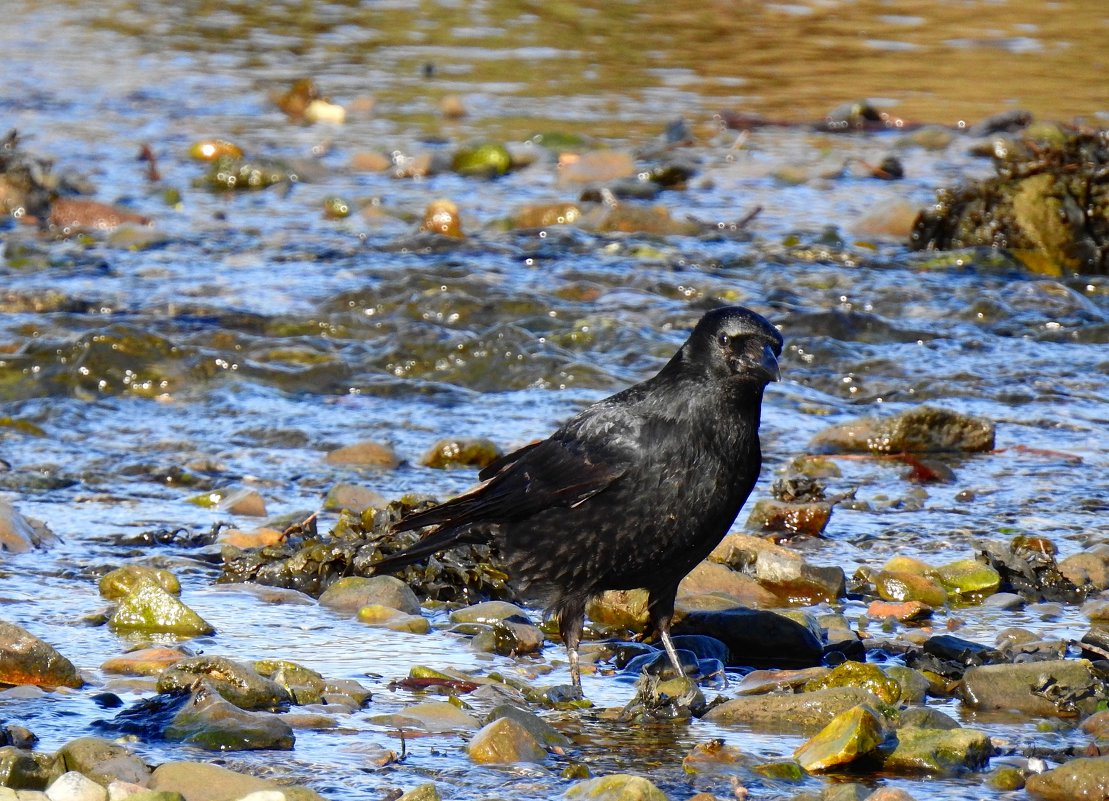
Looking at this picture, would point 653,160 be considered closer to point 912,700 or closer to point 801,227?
point 801,227

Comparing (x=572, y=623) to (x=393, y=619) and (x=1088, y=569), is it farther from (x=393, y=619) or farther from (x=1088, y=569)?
(x=1088, y=569)

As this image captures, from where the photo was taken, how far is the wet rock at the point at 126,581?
5.41 meters

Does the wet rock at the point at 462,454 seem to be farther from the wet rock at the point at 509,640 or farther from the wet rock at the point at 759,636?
the wet rock at the point at 759,636

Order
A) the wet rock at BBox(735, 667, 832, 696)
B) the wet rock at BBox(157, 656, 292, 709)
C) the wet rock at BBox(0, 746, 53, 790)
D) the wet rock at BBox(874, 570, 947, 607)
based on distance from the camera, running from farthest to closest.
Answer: the wet rock at BBox(874, 570, 947, 607) < the wet rock at BBox(735, 667, 832, 696) < the wet rock at BBox(157, 656, 292, 709) < the wet rock at BBox(0, 746, 53, 790)

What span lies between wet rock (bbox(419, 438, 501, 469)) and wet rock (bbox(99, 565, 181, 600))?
189cm

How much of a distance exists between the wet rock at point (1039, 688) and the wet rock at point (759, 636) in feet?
1.84

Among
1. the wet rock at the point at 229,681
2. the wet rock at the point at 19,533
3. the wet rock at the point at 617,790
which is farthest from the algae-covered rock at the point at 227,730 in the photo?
the wet rock at the point at 19,533

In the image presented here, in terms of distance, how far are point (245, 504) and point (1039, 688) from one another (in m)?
3.30

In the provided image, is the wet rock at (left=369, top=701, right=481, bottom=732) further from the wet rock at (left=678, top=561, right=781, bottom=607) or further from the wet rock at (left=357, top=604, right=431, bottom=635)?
the wet rock at (left=678, top=561, right=781, bottom=607)

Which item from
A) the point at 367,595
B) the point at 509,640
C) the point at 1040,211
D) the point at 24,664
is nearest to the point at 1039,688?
the point at 509,640

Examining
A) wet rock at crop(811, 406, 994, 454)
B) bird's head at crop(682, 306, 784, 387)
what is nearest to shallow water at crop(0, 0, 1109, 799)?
wet rock at crop(811, 406, 994, 454)

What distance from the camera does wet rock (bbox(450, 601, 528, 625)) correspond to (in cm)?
536

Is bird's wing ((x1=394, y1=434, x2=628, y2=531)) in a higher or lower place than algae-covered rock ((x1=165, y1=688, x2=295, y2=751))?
higher

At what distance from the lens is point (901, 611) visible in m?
5.39
